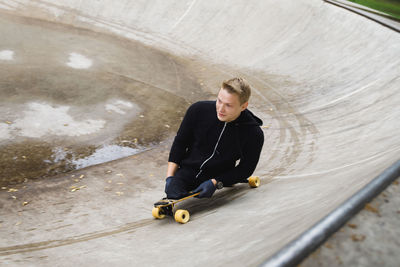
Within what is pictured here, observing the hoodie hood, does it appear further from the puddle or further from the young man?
the puddle

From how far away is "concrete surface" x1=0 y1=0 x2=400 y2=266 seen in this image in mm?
2486

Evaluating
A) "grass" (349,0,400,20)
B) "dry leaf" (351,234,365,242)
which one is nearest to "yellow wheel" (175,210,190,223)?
"dry leaf" (351,234,365,242)

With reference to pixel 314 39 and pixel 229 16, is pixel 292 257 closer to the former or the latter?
pixel 314 39

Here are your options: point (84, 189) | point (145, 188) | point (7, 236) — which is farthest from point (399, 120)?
point (7, 236)

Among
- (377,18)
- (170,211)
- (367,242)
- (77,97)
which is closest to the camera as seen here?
(367,242)

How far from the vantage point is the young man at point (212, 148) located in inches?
118

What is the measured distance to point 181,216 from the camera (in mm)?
2842

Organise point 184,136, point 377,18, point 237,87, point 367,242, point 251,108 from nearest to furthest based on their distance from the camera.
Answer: point 367,242
point 237,87
point 184,136
point 251,108
point 377,18

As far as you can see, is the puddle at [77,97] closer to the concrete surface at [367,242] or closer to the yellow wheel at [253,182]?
the yellow wheel at [253,182]

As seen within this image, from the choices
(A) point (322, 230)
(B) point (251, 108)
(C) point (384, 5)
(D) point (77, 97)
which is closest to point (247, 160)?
(A) point (322, 230)

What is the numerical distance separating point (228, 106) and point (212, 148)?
17.0 inches

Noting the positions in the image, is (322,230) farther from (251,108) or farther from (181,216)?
(251,108)

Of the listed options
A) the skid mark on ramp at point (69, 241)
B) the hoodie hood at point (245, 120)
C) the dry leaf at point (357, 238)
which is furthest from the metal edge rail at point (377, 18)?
the dry leaf at point (357, 238)

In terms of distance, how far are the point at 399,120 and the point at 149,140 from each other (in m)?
3.33
